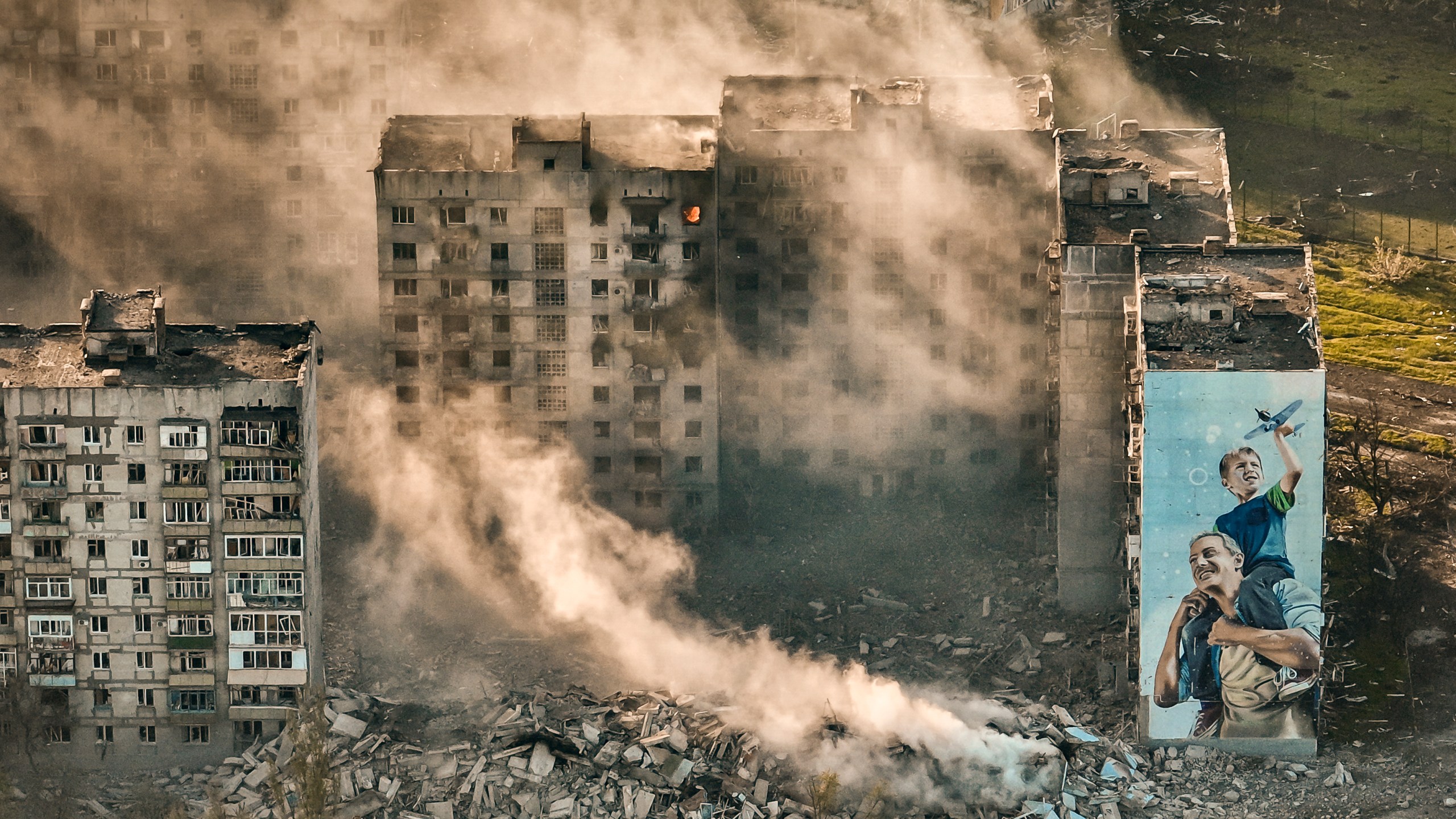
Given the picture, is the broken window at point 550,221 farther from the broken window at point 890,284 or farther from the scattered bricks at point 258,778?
the scattered bricks at point 258,778

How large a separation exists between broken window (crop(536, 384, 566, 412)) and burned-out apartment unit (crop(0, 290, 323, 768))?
78.4 ft

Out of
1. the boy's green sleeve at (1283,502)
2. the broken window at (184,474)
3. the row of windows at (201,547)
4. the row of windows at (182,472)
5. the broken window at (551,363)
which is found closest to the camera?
the row of windows at (182,472)

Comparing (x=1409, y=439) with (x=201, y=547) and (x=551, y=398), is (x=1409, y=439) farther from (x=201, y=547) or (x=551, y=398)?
(x=201, y=547)

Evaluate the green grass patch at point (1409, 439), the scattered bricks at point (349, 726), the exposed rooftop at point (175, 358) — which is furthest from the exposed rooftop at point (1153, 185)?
the scattered bricks at point (349, 726)

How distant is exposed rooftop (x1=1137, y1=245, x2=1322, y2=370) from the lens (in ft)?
457

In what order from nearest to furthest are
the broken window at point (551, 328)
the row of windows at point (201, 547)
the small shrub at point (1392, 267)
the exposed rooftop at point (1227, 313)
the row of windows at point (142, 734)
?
the row of windows at point (201, 547)
the row of windows at point (142, 734)
the exposed rooftop at point (1227, 313)
the broken window at point (551, 328)
the small shrub at point (1392, 267)

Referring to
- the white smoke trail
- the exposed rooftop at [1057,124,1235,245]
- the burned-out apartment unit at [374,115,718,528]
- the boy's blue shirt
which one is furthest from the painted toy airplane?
the burned-out apartment unit at [374,115,718,528]

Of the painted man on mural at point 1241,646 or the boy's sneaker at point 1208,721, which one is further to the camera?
the boy's sneaker at point 1208,721

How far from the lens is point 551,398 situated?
16175cm

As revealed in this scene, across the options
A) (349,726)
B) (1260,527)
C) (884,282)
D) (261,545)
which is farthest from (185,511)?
(1260,527)

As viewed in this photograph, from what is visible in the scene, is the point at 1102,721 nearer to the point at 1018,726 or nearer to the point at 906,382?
the point at 1018,726

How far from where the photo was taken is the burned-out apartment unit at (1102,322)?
149m

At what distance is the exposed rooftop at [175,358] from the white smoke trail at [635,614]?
23940 millimetres

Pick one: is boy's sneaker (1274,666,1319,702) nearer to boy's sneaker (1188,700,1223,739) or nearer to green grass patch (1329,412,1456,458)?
boy's sneaker (1188,700,1223,739)
